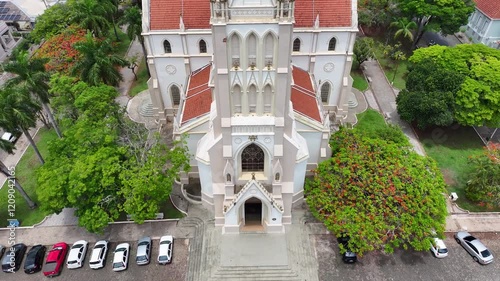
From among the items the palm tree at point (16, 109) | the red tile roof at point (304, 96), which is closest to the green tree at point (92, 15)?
the palm tree at point (16, 109)

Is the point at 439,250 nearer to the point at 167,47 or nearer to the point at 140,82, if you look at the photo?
the point at 167,47

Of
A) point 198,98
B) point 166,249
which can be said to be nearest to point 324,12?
point 198,98

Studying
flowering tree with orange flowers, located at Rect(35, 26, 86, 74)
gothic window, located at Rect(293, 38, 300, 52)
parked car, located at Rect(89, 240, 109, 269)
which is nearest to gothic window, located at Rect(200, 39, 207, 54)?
gothic window, located at Rect(293, 38, 300, 52)

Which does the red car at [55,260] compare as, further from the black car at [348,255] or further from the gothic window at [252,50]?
the black car at [348,255]

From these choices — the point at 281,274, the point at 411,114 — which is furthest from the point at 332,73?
the point at 281,274

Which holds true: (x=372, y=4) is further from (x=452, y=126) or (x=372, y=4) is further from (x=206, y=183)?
(x=206, y=183)

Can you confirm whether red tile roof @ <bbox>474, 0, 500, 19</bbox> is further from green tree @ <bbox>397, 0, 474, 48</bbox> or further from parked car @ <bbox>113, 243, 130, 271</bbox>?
parked car @ <bbox>113, 243, 130, 271</bbox>
